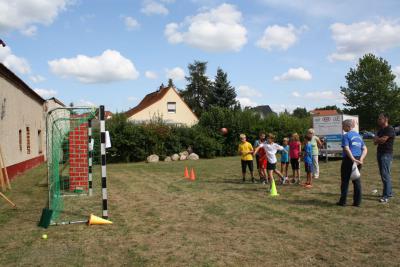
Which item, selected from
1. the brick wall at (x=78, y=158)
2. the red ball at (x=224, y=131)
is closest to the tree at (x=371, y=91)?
the red ball at (x=224, y=131)

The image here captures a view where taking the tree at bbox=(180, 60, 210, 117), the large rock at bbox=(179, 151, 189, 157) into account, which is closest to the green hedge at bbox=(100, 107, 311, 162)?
the large rock at bbox=(179, 151, 189, 157)

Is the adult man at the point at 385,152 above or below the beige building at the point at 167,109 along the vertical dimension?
below

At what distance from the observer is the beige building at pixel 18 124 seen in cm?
1700

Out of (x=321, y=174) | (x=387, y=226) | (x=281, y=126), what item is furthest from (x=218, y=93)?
(x=387, y=226)

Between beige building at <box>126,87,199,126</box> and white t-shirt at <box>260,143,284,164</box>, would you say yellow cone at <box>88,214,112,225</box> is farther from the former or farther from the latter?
beige building at <box>126,87,199,126</box>

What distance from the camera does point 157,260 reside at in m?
5.67

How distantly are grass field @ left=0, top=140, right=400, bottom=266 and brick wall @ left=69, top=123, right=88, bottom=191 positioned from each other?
4.27 feet

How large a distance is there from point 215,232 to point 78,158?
691cm

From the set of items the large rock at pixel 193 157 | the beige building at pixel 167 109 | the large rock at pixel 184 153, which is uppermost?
the beige building at pixel 167 109

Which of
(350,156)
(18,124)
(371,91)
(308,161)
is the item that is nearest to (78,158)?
(308,161)

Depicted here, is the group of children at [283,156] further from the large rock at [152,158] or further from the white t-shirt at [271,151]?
the large rock at [152,158]

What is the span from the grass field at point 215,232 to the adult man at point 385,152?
314 millimetres

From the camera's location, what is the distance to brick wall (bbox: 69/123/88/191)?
1261 centimetres

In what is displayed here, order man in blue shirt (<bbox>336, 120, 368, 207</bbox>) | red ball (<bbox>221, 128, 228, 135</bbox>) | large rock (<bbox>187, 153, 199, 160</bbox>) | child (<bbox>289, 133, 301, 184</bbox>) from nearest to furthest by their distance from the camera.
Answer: man in blue shirt (<bbox>336, 120, 368, 207</bbox>) → child (<bbox>289, 133, 301, 184</bbox>) → large rock (<bbox>187, 153, 199, 160</bbox>) → red ball (<bbox>221, 128, 228, 135</bbox>)
